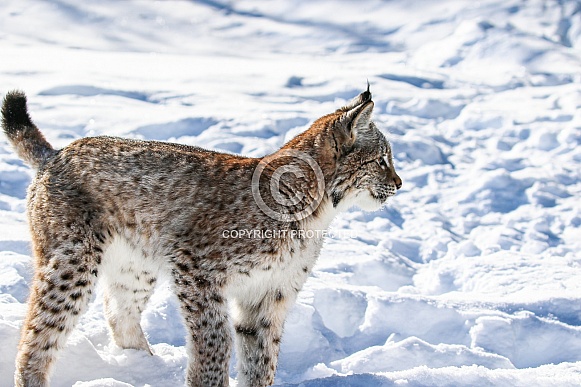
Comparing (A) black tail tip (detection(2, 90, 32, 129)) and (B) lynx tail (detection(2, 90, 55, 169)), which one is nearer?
(B) lynx tail (detection(2, 90, 55, 169))

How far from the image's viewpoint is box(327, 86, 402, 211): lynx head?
14.2ft

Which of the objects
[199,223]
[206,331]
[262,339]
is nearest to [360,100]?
[199,223]

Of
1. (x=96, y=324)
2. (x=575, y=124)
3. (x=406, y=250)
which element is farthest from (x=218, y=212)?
(x=575, y=124)

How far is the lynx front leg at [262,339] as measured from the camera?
14.0ft

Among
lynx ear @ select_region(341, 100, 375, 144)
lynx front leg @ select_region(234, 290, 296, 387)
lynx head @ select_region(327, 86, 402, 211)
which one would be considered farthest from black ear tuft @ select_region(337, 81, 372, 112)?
lynx front leg @ select_region(234, 290, 296, 387)

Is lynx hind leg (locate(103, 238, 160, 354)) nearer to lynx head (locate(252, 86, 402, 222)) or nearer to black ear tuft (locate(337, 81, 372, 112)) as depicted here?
lynx head (locate(252, 86, 402, 222))

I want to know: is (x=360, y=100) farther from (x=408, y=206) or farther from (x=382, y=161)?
(x=408, y=206)

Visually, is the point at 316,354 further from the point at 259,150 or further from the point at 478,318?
the point at 259,150

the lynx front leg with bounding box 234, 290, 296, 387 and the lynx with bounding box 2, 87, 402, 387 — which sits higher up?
the lynx with bounding box 2, 87, 402, 387

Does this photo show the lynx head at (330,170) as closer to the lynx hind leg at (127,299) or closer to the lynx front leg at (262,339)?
the lynx front leg at (262,339)

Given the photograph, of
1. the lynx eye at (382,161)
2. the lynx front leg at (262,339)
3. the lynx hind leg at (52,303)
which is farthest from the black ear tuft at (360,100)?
the lynx hind leg at (52,303)

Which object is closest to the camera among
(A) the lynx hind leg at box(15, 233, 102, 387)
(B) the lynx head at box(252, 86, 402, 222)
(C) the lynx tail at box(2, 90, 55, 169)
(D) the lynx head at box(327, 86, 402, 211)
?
(A) the lynx hind leg at box(15, 233, 102, 387)

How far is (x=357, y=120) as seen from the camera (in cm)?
429

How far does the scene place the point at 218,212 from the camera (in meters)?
4.09
